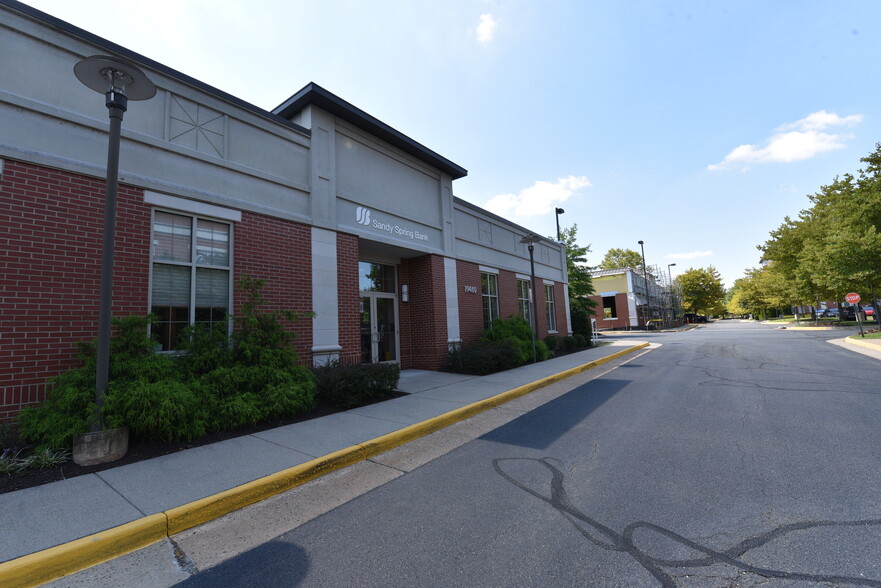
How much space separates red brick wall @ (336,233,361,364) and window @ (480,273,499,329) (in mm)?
6089

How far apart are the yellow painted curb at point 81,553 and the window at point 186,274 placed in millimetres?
3986

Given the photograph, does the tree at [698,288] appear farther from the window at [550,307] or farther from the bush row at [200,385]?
the bush row at [200,385]

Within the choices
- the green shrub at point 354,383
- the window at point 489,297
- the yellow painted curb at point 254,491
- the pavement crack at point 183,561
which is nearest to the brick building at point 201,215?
the green shrub at point 354,383

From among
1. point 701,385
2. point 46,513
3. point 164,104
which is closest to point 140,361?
point 46,513

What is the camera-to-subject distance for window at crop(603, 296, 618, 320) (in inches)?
1738

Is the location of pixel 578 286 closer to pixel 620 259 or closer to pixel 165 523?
pixel 165 523

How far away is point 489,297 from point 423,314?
382 cm

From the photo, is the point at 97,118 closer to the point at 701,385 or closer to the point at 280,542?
the point at 280,542

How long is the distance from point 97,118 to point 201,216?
6.37ft

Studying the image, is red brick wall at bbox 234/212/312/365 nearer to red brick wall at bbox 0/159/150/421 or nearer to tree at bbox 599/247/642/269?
red brick wall at bbox 0/159/150/421

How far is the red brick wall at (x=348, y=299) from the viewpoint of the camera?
9.00 m

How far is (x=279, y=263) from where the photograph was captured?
312 inches

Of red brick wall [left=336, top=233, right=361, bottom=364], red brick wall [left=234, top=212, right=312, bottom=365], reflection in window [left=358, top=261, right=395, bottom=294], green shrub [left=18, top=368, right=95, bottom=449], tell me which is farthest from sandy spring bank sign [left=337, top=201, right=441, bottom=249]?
green shrub [left=18, top=368, right=95, bottom=449]

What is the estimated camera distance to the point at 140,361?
513 cm
